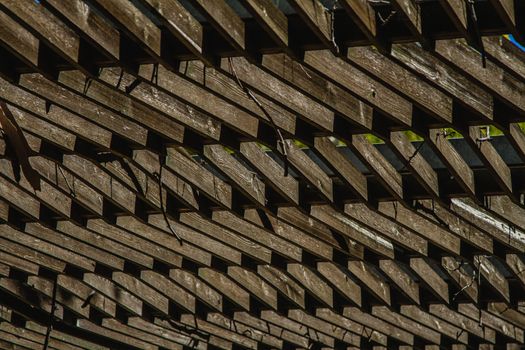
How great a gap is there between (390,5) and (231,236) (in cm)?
244

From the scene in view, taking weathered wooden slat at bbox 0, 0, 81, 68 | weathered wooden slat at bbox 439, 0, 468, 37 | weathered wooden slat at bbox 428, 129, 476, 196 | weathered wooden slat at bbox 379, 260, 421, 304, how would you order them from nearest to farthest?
weathered wooden slat at bbox 439, 0, 468, 37 → weathered wooden slat at bbox 0, 0, 81, 68 → weathered wooden slat at bbox 428, 129, 476, 196 → weathered wooden slat at bbox 379, 260, 421, 304

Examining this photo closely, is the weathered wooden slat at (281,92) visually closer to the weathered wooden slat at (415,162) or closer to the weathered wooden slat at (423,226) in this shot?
the weathered wooden slat at (415,162)

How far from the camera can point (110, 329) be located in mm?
7719

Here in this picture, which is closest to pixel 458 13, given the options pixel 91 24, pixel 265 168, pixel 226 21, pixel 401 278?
pixel 226 21

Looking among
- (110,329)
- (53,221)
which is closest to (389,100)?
(53,221)

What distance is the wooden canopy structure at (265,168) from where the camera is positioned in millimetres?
3623

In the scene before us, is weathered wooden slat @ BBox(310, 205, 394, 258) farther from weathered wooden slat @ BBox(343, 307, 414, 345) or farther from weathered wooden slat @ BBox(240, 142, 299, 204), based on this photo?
weathered wooden slat @ BBox(343, 307, 414, 345)

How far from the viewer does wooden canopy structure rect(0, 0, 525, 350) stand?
362cm

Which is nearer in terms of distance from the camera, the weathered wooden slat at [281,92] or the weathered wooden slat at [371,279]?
A: the weathered wooden slat at [281,92]

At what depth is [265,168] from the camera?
4.79m

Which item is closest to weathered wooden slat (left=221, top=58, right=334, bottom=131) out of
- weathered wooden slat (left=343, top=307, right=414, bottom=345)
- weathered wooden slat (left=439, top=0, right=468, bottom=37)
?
weathered wooden slat (left=439, top=0, right=468, bottom=37)

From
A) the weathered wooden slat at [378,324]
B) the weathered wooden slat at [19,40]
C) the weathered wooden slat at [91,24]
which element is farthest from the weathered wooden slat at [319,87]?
the weathered wooden slat at [378,324]

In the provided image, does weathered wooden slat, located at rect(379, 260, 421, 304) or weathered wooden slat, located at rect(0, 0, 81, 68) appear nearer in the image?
weathered wooden slat, located at rect(0, 0, 81, 68)

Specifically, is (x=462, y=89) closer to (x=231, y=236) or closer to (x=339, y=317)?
(x=231, y=236)
